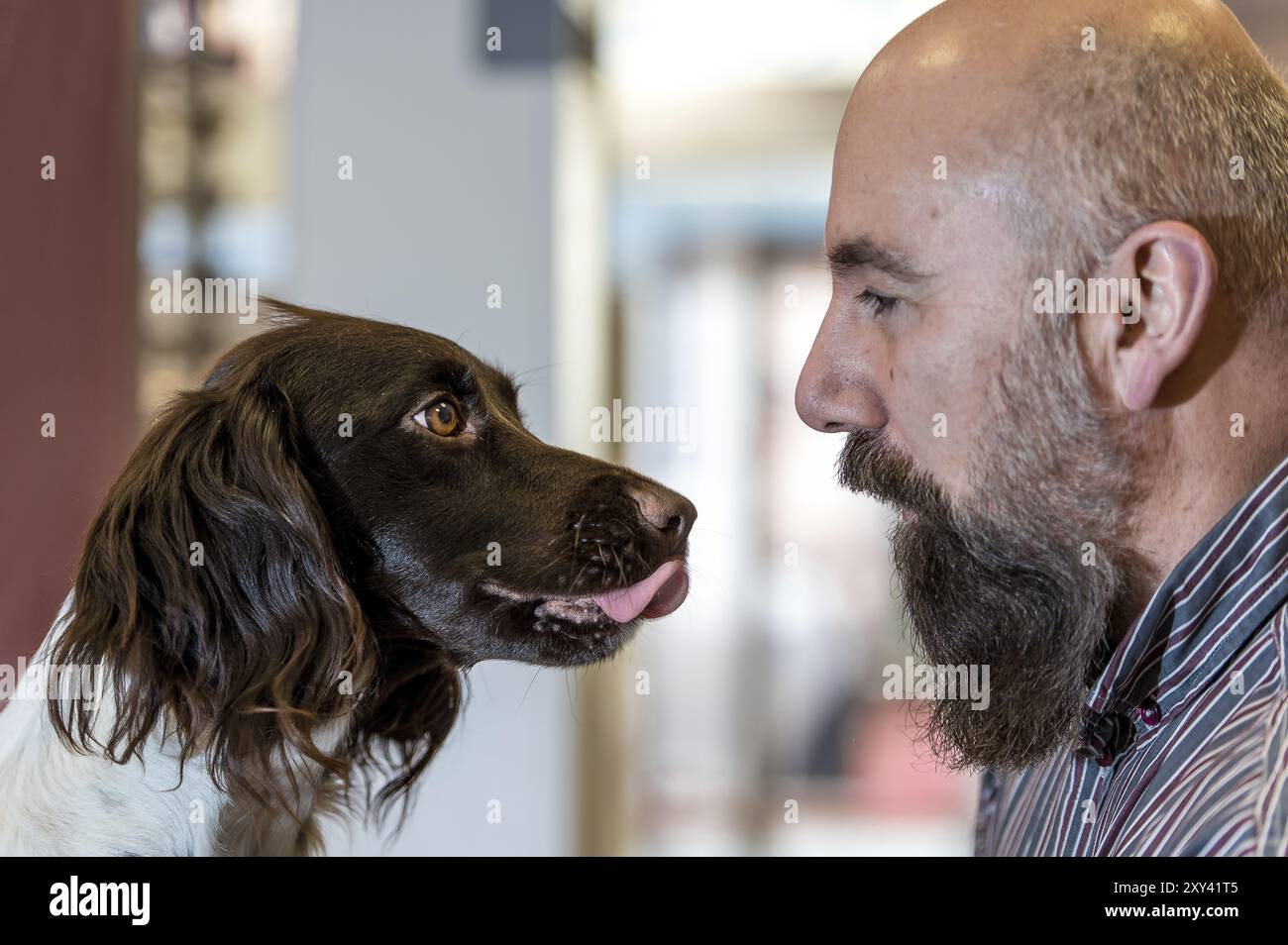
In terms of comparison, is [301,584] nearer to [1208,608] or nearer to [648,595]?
[648,595]

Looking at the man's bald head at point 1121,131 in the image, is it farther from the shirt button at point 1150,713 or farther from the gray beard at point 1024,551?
the shirt button at point 1150,713

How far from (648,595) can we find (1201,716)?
1.40 feet

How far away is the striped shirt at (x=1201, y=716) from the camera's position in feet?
2.22

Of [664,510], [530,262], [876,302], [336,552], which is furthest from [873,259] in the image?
[336,552]

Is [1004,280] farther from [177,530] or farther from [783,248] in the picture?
[177,530]

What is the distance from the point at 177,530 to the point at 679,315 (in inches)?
27.5

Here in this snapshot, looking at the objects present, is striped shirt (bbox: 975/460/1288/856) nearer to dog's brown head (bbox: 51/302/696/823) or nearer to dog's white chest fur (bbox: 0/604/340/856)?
dog's brown head (bbox: 51/302/696/823)

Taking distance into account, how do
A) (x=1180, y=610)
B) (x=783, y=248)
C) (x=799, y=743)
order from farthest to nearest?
(x=799, y=743)
(x=783, y=248)
(x=1180, y=610)

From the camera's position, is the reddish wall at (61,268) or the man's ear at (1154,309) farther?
the reddish wall at (61,268)

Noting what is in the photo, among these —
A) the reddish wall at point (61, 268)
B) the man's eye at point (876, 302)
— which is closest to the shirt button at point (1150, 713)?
the man's eye at point (876, 302)

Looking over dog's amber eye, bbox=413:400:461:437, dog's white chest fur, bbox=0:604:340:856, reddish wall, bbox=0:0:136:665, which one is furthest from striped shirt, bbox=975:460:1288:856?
reddish wall, bbox=0:0:136:665

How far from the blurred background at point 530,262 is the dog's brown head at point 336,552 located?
0.10 m
